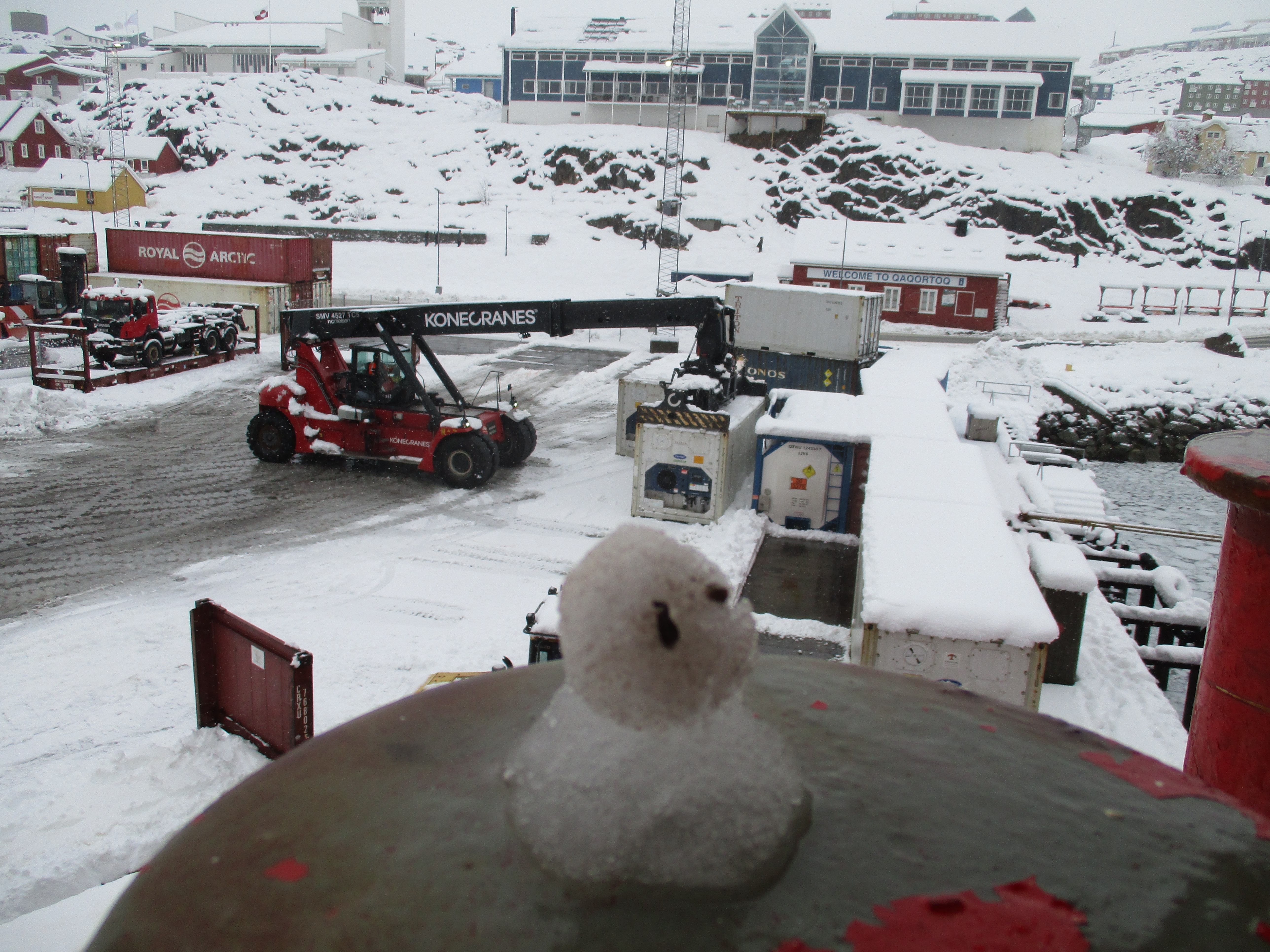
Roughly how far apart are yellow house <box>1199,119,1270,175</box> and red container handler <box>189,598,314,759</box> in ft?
348

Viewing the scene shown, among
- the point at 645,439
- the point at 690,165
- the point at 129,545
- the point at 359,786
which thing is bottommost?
the point at 129,545

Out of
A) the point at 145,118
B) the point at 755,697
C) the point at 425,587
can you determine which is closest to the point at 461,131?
the point at 145,118

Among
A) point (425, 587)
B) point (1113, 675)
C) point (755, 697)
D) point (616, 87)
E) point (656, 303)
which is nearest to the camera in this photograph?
point (755, 697)

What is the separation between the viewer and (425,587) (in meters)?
12.9

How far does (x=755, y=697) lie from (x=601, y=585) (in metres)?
1.13

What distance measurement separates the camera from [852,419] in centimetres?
1611

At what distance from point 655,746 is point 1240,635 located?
10.5 ft

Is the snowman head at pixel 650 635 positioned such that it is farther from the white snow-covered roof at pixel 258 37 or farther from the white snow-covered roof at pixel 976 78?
the white snow-covered roof at pixel 258 37

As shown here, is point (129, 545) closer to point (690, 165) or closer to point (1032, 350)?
point (1032, 350)

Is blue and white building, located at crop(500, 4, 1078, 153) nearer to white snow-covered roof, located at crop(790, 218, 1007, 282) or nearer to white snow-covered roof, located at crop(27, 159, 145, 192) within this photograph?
white snow-covered roof, located at crop(790, 218, 1007, 282)

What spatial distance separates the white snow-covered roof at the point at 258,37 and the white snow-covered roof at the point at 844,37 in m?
35.1

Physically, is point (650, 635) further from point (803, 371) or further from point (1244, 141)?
point (1244, 141)

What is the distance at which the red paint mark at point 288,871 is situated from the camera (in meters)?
1.86

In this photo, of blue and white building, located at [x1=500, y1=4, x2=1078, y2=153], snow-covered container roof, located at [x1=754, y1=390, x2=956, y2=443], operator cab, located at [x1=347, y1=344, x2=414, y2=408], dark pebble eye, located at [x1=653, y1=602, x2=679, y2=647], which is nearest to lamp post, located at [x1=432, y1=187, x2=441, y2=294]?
blue and white building, located at [x1=500, y1=4, x2=1078, y2=153]
